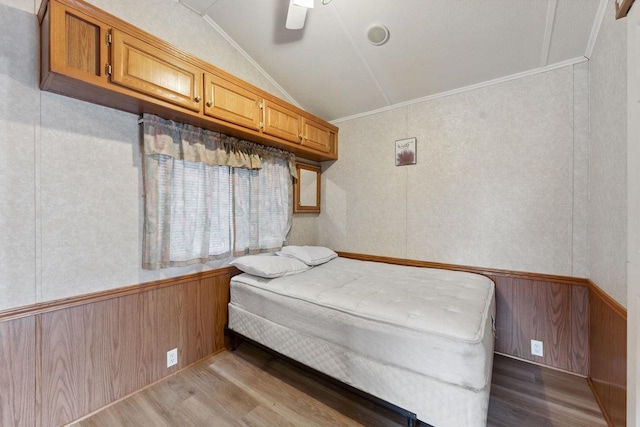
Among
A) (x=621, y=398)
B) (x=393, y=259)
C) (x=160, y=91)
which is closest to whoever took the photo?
(x=621, y=398)

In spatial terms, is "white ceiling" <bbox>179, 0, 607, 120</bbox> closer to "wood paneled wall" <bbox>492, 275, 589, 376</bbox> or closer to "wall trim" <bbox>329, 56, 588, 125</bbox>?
"wall trim" <bbox>329, 56, 588, 125</bbox>

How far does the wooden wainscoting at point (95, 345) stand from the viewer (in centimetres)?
144

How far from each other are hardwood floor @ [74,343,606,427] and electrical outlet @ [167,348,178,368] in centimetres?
9

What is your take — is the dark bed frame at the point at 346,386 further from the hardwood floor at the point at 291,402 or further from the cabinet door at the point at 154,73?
the cabinet door at the point at 154,73

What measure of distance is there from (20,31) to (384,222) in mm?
3027

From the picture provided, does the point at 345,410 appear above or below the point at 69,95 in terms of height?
below

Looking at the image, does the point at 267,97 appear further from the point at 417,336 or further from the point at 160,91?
the point at 417,336

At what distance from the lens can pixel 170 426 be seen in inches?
62.0

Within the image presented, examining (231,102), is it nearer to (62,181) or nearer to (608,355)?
(62,181)

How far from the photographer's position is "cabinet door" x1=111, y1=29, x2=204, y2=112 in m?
1.51

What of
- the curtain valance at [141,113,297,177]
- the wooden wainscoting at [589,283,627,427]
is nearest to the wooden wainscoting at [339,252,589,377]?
the wooden wainscoting at [589,283,627,427]

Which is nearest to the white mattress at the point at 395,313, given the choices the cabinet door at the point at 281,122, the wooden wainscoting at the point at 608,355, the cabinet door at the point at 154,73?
the wooden wainscoting at the point at 608,355

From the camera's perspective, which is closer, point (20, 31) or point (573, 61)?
point (20, 31)

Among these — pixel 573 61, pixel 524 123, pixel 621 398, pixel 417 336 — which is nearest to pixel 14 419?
pixel 417 336
